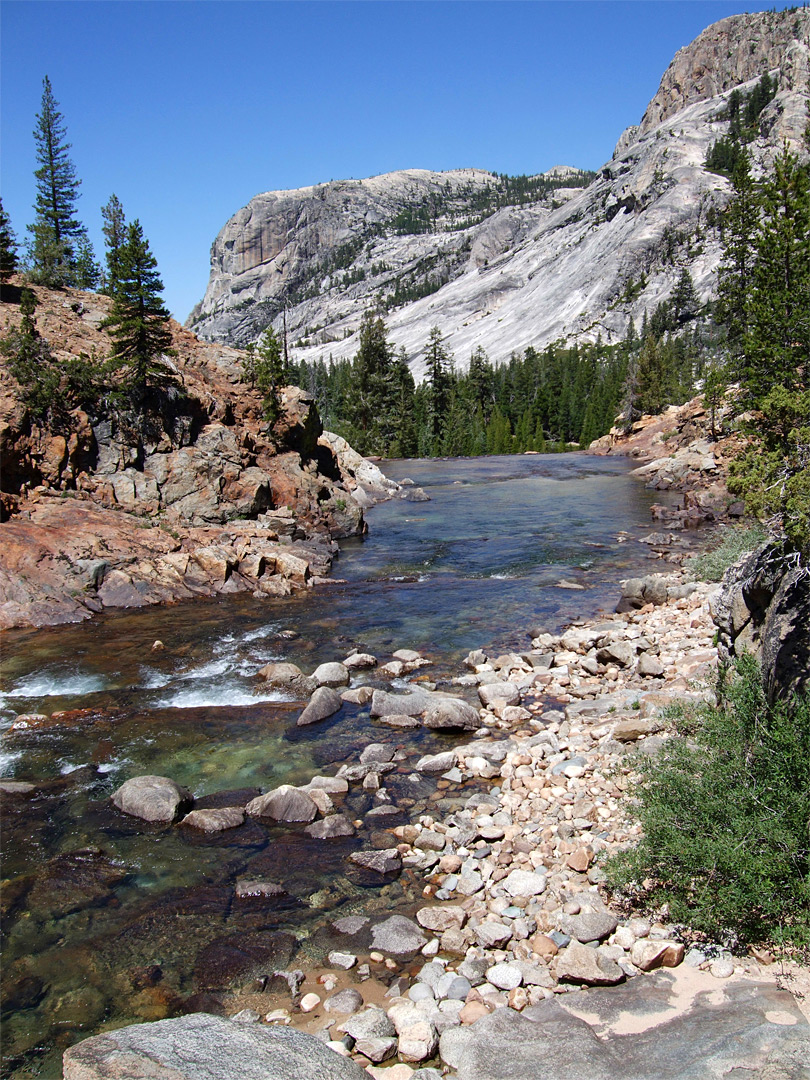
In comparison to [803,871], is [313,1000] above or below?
below

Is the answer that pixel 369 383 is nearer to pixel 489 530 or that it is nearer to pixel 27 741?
pixel 489 530

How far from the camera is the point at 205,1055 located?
204 inches

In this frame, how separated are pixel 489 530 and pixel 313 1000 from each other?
2847cm

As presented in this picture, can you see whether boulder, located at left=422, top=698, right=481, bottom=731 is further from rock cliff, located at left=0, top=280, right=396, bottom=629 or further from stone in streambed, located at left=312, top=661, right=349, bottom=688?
rock cliff, located at left=0, top=280, right=396, bottom=629

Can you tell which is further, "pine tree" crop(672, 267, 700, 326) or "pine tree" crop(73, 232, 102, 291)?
"pine tree" crop(672, 267, 700, 326)

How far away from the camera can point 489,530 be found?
1348 inches

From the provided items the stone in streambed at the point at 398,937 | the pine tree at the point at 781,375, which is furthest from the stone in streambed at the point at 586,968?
the pine tree at the point at 781,375

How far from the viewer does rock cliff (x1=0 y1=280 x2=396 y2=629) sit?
21297 mm

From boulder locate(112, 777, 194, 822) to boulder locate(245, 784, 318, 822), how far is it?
3.39 feet

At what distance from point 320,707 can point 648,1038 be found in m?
9.00

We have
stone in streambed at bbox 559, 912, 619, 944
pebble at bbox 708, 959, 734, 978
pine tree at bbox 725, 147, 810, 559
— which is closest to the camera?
pebble at bbox 708, 959, 734, 978

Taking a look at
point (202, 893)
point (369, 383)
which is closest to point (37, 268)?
point (202, 893)

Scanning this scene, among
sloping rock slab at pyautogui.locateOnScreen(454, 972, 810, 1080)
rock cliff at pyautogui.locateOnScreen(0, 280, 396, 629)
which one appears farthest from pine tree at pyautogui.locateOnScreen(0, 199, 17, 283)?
sloping rock slab at pyautogui.locateOnScreen(454, 972, 810, 1080)

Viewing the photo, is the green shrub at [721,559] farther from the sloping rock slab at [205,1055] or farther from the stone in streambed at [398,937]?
the sloping rock slab at [205,1055]
